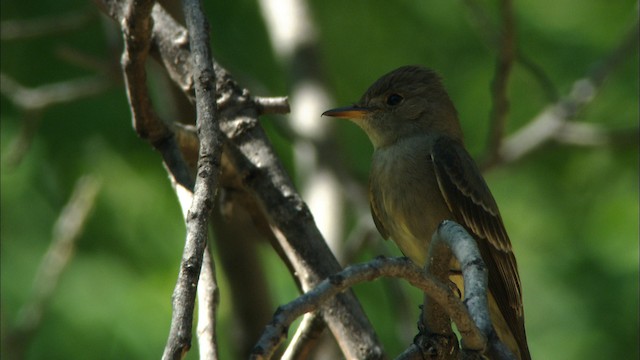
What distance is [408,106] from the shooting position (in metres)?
5.39

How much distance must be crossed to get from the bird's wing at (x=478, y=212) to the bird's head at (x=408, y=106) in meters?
0.49

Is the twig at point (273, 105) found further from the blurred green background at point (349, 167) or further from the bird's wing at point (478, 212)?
the blurred green background at point (349, 167)

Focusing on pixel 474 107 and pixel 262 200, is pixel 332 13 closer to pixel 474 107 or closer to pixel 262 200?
pixel 474 107

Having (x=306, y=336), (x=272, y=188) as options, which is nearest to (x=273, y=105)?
(x=272, y=188)

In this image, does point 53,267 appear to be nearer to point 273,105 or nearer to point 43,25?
point 273,105

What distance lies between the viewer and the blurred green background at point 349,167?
554 centimetres

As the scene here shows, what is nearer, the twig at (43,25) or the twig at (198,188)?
the twig at (198,188)

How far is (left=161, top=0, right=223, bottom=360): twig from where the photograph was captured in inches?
81.0

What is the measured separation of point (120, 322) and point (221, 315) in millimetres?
652

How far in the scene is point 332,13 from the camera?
6883mm

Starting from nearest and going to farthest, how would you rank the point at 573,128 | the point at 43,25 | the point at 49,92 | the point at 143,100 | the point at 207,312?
the point at 207,312 → the point at 143,100 → the point at 49,92 → the point at 43,25 → the point at 573,128

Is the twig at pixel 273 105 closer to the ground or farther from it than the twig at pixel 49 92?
closer to the ground

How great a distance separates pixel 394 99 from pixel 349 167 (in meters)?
0.79

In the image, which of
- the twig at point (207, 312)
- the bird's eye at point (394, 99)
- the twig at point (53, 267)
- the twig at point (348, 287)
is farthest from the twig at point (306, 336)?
the bird's eye at point (394, 99)
